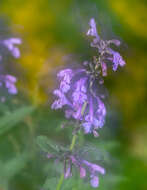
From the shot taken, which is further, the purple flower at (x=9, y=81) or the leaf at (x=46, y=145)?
the purple flower at (x=9, y=81)

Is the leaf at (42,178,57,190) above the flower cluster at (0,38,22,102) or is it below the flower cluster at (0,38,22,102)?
below

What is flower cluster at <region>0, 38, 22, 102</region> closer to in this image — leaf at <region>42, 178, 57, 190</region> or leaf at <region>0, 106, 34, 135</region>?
leaf at <region>0, 106, 34, 135</region>

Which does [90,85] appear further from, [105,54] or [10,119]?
[10,119]

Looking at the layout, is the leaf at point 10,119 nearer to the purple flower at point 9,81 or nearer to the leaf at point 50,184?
the purple flower at point 9,81

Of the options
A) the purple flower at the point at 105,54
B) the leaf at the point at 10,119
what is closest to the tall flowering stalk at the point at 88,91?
the purple flower at the point at 105,54

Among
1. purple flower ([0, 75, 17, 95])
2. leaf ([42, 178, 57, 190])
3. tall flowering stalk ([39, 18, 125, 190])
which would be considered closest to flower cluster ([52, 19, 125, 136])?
tall flowering stalk ([39, 18, 125, 190])

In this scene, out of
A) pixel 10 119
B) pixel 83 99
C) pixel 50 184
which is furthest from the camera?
pixel 10 119

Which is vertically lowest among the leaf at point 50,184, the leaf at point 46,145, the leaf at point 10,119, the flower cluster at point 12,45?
the leaf at point 50,184

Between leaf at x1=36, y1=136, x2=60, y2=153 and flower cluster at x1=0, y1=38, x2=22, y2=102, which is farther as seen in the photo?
flower cluster at x1=0, y1=38, x2=22, y2=102

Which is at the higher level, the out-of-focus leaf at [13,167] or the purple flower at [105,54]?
the purple flower at [105,54]

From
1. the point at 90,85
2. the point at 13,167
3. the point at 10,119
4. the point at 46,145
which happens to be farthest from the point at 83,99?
the point at 13,167
